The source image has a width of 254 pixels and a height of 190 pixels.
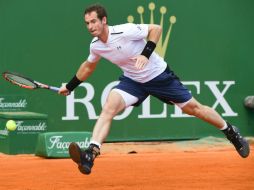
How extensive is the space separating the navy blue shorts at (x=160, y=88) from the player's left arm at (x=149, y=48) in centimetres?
44

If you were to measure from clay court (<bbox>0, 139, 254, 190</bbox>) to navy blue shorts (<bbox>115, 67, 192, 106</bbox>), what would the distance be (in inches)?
31.5

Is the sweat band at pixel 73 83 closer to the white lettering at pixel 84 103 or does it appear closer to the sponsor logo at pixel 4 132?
the sponsor logo at pixel 4 132

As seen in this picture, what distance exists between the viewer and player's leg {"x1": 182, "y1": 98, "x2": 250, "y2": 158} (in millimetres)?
6836

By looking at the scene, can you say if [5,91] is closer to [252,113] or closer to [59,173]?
[59,173]

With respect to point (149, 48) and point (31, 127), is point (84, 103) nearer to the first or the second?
point (31, 127)

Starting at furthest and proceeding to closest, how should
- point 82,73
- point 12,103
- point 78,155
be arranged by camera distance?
point 12,103
point 82,73
point 78,155

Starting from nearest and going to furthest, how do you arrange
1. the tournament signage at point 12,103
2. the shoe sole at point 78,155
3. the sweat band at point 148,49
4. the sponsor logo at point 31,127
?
the shoe sole at point 78,155 < the sweat band at point 148,49 < the sponsor logo at point 31,127 < the tournament signage at point 12,103

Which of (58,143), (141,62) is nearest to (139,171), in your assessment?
(58,143)

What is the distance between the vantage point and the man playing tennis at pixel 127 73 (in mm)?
6109

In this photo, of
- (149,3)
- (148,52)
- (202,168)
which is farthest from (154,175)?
(149,3)

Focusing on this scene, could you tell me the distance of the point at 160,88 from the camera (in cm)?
669

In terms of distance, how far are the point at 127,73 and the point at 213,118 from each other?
3.31 feet

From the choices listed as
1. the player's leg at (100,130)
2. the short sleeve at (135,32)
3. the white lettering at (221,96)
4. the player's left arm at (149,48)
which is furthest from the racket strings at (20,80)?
the white lettering at (221,96)

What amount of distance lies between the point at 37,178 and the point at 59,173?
506 millimetres
